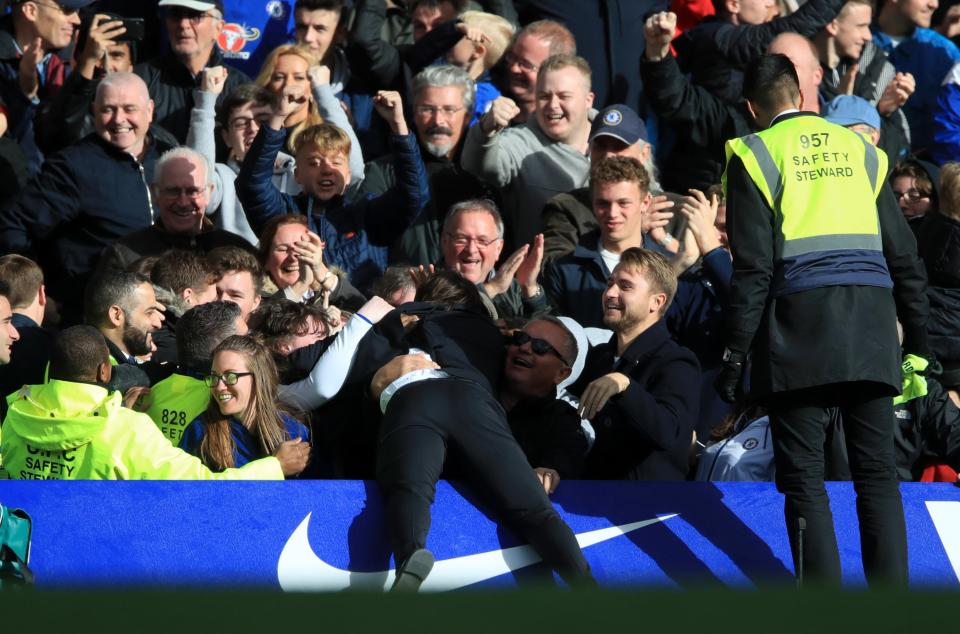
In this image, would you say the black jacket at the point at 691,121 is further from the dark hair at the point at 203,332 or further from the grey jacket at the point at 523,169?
the dark hair at the point at 203,332

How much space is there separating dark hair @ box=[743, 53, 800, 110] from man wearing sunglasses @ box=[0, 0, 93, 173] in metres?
4.54

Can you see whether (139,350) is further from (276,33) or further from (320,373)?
(276,33)

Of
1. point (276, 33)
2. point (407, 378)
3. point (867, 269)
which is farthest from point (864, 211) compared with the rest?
point (276, 33)

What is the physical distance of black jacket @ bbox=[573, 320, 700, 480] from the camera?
211 inches

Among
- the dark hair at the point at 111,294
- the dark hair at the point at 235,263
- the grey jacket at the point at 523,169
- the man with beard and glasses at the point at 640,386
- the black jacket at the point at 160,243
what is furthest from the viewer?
the grey jacket at the point at 523,169

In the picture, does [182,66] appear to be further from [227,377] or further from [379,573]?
[379,573]

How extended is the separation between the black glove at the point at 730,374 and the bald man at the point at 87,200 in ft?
12.2

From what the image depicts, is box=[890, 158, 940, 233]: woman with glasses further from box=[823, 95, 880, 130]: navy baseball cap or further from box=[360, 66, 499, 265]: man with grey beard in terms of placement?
box=[360, 66, 499, 265]: man with grey beard

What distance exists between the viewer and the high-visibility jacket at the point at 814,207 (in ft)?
15.1

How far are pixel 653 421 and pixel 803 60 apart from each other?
3.56 m

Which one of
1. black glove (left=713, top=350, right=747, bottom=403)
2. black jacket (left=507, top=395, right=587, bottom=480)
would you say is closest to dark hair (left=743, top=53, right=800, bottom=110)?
black glove (left=713, top=350, right=747, bottom=403)

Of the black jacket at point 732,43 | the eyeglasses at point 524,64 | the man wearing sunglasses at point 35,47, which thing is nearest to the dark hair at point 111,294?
the man wearing sunglasses at point 35,47

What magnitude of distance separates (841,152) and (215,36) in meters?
4.79

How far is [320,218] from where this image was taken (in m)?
7.29
